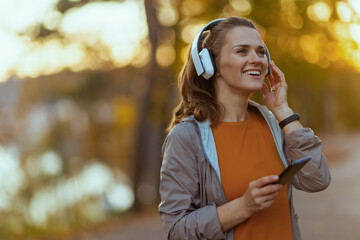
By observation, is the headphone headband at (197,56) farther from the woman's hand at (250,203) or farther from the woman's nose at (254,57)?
the woman's hand at (250,203)

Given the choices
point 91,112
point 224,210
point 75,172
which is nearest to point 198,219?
point 224,210

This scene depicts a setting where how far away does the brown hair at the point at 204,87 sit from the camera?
2.26 metres

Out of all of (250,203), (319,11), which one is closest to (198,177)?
(250,203)

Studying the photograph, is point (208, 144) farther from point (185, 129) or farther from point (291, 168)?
point (291, 168)

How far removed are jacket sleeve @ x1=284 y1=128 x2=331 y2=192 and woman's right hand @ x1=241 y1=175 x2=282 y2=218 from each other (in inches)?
12.0

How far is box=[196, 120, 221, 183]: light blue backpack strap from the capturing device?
2.11 metres

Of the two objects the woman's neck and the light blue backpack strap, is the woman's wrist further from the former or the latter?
the light blue backpack strap

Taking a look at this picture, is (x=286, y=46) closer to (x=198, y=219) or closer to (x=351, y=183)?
(x=351, y=183)

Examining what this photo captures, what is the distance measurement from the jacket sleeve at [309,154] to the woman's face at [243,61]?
26 centimetres

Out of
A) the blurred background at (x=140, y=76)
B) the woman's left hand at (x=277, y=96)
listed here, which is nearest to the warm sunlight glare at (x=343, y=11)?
the blurred background at (x=140, y=76)

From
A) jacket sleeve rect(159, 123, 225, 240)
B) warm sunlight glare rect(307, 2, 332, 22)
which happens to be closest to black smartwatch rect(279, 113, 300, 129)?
jacket sleeve rect(159, 123, 225, 240)

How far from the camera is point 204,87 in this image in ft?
7.88

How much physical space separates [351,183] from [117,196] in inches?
419

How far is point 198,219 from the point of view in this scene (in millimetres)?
2055
